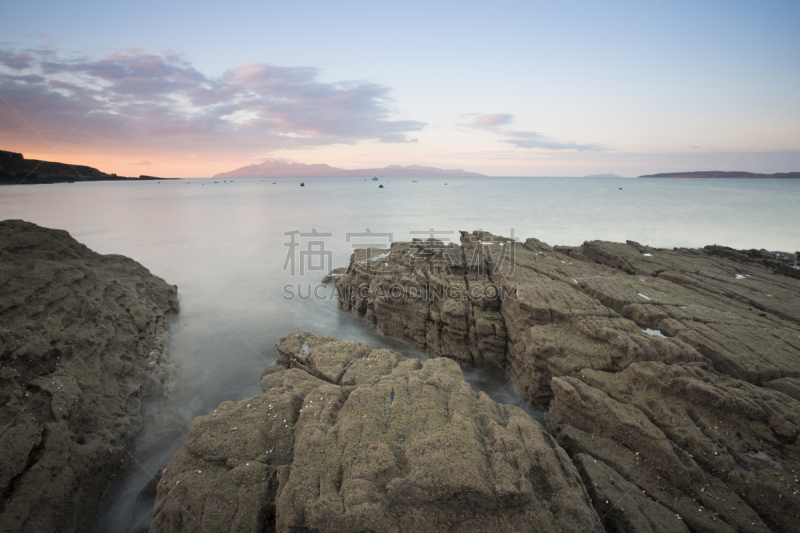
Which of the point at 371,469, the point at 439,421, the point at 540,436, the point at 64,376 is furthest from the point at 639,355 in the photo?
the point at 64,376

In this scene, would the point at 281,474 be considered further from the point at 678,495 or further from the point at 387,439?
the point at 678,495

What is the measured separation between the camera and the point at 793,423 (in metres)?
5.06

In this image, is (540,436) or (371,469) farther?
(540,436)

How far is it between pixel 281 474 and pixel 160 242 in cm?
2797

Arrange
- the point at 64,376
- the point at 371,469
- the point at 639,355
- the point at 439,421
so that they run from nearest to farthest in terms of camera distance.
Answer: the point at 371,469 < the point at 439,421 < the point at 64,376 < the point at 639,355

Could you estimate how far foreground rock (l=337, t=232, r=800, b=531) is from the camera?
15.4 feet

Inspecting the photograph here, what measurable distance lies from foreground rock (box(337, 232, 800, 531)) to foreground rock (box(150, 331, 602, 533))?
4.03 ft

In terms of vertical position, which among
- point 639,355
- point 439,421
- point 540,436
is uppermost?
point 639,355

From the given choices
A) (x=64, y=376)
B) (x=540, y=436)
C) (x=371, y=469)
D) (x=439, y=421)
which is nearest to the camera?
(x=371, y=469)

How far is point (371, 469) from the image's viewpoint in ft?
13.6

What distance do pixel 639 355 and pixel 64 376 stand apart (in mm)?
11200

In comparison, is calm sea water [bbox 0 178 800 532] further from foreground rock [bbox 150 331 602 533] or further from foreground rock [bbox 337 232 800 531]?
foreground rock [bbox 150 331 602 533]

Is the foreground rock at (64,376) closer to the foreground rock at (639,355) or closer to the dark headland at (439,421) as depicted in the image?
the dark headland at (439,421)

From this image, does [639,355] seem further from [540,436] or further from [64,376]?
[64,376]
